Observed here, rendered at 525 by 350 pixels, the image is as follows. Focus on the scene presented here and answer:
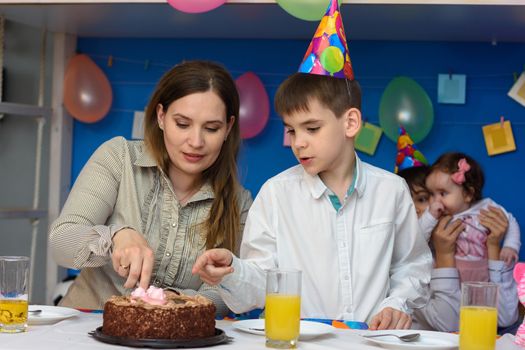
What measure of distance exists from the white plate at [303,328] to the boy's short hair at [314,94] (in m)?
0.60

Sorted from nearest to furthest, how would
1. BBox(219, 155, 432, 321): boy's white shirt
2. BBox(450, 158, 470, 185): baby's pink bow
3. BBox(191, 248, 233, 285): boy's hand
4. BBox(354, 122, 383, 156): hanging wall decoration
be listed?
BBox(191, 248, 233, 285): boy's hand → BBox(219, 155, 432, 321): boy's white shirt → BBox(450, 158, 470, 185): baby's pink bow → BBox(354, 122, 383, 156): hanging wall decoration

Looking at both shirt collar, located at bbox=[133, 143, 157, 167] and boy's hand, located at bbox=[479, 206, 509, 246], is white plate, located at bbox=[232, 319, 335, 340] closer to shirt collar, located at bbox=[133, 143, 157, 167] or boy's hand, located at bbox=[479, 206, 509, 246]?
shirt collar, located at bbox=[133, 143, 157, 167]

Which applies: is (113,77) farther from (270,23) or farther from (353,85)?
(353,85)

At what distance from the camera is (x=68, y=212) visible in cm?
186

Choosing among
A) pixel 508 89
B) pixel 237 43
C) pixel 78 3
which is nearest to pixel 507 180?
pixel 508 89

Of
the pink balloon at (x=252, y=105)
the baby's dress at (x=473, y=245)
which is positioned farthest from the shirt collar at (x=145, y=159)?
the baby's dress at (x=473, y=245)

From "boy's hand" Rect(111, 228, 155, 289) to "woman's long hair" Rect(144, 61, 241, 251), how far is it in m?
0.48

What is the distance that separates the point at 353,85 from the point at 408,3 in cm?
55

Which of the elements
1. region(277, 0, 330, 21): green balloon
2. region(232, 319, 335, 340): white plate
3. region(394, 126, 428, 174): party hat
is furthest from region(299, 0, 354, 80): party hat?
region(394, 126, 428, 174): party hat

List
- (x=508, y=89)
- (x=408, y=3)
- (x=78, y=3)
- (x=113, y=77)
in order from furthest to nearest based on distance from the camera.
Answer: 1. (x=113, y=77)
2. (x=508, y=89)
3. (x=78, y=3)
4. (x=408, y=3)

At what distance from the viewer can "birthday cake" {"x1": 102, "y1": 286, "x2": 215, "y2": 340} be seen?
1.26 meters

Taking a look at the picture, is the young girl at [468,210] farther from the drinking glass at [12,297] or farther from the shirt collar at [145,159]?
the drinking glass at [12,297]

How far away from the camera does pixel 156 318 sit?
126cm

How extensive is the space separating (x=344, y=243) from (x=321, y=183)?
0.15 metres
